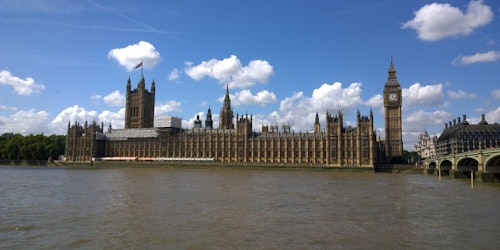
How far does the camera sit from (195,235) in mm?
18625

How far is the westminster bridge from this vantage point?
5686 centimetres

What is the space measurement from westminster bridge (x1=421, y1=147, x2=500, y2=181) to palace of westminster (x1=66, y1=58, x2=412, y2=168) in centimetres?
2144

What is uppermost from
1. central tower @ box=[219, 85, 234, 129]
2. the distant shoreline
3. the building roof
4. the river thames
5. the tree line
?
central tower @ box=[219, 85, 234, 129]

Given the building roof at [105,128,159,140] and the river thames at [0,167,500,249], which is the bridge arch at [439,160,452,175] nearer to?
the river thames at [0,167,500,249]

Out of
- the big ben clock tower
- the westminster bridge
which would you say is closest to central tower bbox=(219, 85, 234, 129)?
the big ben clock tower

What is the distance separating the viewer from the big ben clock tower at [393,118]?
12481cm

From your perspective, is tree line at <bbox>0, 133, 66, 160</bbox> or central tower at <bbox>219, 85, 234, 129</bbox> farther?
central tower at <bbox>219, 85, 234, 129</bbox>

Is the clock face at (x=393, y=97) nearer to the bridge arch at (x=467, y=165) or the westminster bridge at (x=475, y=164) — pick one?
the westminster bridge at (x=475, y=164)

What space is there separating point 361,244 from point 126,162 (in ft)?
387

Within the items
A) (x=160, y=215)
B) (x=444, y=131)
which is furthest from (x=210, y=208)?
(x=444, y=131)

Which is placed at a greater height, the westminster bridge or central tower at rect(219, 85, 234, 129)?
central tower at rect(219, 85, 234, 129)

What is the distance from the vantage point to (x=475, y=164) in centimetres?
7538

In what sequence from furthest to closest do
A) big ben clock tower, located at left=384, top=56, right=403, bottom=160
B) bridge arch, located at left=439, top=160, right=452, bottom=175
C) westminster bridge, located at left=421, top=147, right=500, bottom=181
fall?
big ben clock tower, located at left=384, top=56, right=403, bottom=160 → bridge arch, located at left=439, top=160, right=452, bottom=175 → westminster bridge, located at left=421, top=147, right=500, bottom=181

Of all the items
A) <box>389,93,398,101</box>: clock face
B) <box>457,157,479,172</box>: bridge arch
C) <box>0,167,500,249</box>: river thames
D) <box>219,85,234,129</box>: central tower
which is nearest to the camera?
<box>0,167,500,249</box>: river thames
